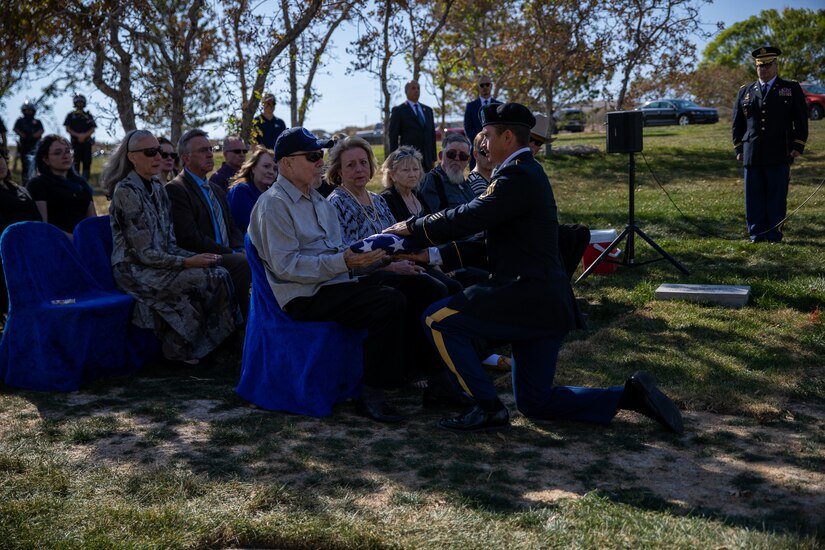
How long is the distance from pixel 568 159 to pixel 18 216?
15.0 metres

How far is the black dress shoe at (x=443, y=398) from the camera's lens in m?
5.01

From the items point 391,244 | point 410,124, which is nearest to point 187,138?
point 391,244

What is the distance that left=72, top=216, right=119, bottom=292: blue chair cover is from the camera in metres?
6.23

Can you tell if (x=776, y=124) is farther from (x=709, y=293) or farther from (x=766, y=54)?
A: (x=709, y=293)

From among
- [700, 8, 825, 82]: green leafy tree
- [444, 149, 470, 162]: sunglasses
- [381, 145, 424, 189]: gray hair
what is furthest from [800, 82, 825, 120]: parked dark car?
[381, 145, 424, 189]: gray hair

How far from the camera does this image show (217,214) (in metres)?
6.82

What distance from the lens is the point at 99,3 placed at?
852 cm

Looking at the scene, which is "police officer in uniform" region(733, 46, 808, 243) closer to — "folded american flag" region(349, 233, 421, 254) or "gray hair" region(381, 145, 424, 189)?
"gray hair" region(381, 145, 424, 189)

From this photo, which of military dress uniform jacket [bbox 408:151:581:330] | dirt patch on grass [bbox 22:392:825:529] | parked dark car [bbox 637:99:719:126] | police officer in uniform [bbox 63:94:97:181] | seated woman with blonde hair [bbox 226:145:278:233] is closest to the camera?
dirt patch on grass [bbox 22:392:825:529]

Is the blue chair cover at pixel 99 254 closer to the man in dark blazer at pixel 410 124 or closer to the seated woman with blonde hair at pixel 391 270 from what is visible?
the seated woman with blonde hair at pixel 391 270

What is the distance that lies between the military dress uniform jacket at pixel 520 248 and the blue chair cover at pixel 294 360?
0.98 metres

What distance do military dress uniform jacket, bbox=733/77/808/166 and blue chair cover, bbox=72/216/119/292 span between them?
22.8ft

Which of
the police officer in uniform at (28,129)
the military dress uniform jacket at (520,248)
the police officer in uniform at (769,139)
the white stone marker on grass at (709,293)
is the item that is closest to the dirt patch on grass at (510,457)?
the military dress uniform jacket at (520,248)

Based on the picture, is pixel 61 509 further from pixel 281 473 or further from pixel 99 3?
pixel 99 3
